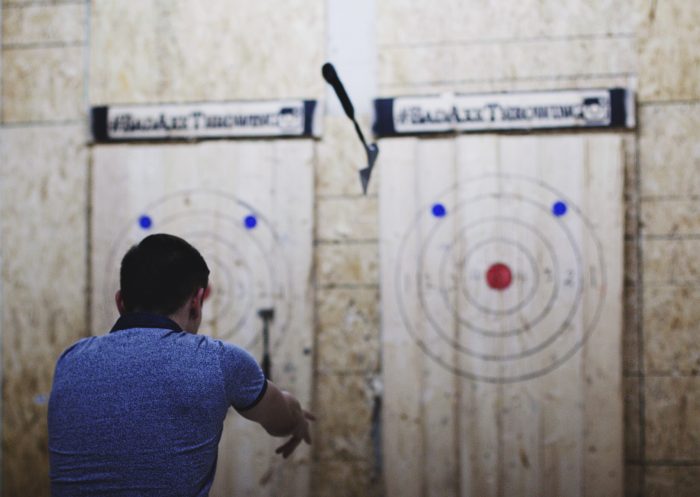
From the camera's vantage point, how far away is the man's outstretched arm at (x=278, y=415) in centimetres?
135

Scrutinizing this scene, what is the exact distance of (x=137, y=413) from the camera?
3.80 feet

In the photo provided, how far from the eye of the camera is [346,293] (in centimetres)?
240

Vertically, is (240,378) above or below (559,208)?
below

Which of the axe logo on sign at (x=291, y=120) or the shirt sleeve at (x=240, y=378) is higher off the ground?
the axe logo on sign at (x=291, y=120)

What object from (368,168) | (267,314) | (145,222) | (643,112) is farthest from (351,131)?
(643,112)

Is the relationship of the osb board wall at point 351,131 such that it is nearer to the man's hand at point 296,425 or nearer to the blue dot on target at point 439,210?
the blue dot on target at point 439,210

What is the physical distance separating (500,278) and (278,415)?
3.99 ft

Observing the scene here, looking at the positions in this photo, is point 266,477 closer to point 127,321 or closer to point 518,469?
point 518,469

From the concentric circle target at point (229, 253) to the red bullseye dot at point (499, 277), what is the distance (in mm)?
805

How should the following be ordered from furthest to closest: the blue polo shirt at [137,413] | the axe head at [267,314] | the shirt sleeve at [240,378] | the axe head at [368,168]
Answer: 1. the axe head at [267,314]
2. the axe head at [368,168]
3. the shirt sleeve at [240,378]
4. the blue polo shirt at [137,413]

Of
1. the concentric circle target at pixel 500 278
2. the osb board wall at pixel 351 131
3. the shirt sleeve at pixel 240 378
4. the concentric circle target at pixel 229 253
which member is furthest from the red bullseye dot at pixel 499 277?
the shirt sleeve at pixel 240 378

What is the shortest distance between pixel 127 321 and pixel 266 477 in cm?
131

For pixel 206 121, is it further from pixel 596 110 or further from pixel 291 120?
pixel 596 110

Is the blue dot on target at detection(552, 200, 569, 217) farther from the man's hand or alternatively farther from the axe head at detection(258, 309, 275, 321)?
the man's hand
